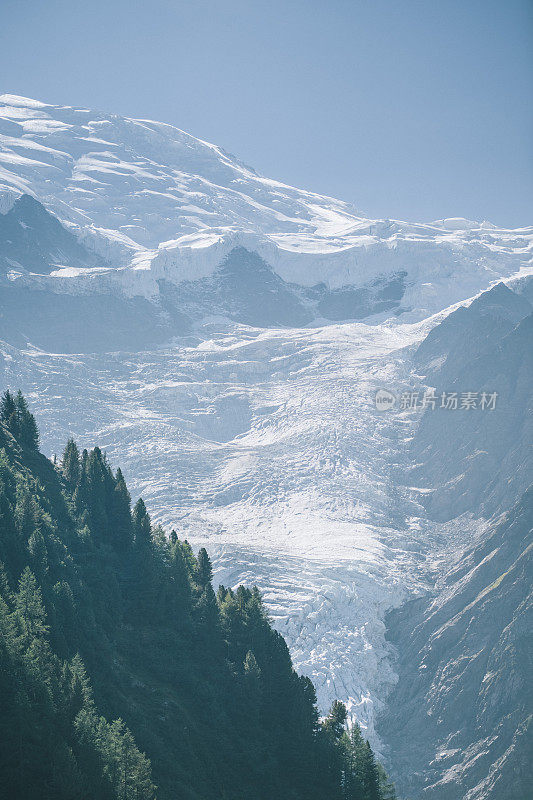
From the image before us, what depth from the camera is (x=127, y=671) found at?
2313 inches

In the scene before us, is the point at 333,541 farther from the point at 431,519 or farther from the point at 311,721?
the point at 311,721

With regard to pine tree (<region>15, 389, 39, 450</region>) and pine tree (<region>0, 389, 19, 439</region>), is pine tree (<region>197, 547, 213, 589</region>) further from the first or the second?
pine tree (<region>0, 389, 19, 439</region>)

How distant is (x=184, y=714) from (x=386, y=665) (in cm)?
8361

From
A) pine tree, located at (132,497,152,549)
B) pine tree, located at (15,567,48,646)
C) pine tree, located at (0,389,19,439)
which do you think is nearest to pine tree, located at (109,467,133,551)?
pine tree, located at (132,497,152,549)

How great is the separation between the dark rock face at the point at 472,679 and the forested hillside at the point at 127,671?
192 ft

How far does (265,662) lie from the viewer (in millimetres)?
66812

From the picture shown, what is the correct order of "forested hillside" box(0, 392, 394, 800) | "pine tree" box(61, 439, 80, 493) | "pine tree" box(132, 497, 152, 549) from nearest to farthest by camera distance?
"forested hillside" box(0, 392, 394, 800), "pine tree" box(132, 497, 152, 549), "pine tree" box(61, 439, 80, 493)

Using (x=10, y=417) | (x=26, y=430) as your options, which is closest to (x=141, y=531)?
(x=26, y=430)

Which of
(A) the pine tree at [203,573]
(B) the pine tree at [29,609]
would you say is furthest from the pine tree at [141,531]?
(B) the pine tree at [29,609]

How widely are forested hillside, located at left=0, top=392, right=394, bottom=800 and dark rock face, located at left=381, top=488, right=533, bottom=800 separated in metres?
58.5

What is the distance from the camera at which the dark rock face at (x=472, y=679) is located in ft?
374

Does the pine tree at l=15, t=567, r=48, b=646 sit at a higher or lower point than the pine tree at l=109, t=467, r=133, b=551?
lower

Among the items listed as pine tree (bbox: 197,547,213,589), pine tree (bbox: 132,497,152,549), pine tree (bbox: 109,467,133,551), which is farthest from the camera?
pine tree (bbox: 197,547,213,589)

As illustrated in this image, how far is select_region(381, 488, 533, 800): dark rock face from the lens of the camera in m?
114
